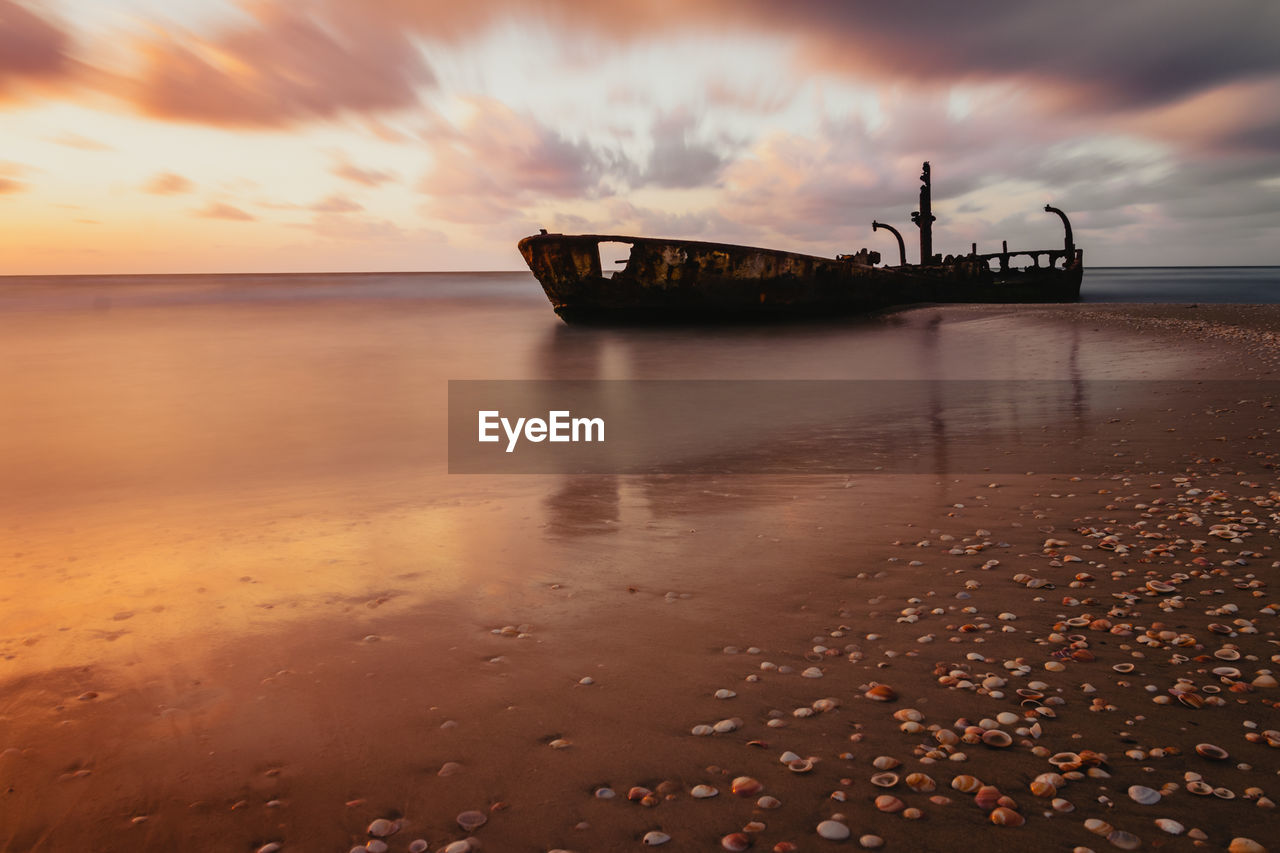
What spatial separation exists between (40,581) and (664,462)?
5.20m

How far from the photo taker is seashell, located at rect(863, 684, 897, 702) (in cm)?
294

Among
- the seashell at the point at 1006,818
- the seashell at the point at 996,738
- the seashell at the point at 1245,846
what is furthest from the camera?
the seashell at the point at 996,738

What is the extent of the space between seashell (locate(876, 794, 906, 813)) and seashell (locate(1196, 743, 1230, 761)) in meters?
1.06

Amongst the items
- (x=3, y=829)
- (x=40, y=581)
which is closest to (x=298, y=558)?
(x=40, y=581)

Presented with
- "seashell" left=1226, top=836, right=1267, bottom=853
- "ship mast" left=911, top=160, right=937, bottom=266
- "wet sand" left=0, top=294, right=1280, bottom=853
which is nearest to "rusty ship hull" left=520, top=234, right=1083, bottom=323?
"ship mast" left=911, top=160, right=937, bottom=266

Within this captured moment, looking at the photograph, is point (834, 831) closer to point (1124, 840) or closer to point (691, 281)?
point (1124, 840)

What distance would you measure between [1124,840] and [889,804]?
2.11 ft

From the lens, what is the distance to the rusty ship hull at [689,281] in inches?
973

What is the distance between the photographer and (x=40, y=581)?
4781 millimetres

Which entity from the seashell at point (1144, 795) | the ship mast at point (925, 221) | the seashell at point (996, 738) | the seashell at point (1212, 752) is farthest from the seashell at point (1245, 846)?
the ship mast at point (925, 221)

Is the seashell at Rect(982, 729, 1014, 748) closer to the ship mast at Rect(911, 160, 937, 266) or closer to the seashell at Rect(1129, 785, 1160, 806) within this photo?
the seashell at Rect(1129, 785, 1160, 806)

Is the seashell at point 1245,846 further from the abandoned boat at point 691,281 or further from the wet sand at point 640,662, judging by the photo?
the abandoned boat at point 691,281

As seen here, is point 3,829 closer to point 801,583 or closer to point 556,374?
point 801,583

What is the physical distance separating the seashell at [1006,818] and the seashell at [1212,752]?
76cm
